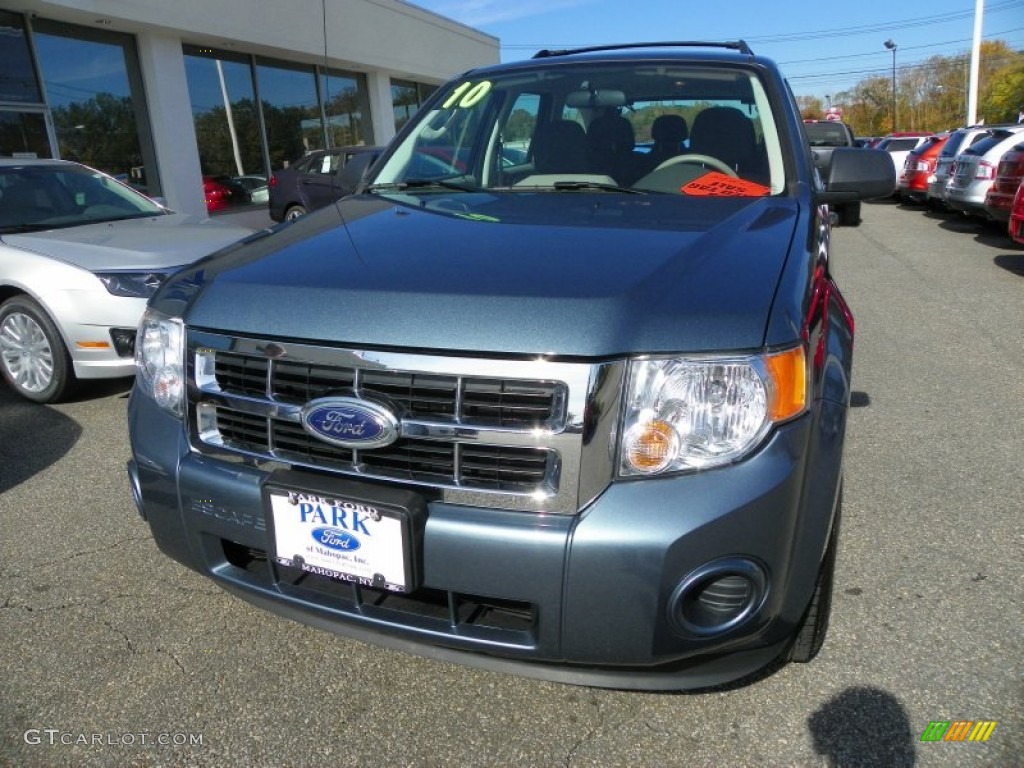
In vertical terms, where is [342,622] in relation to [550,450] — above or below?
below

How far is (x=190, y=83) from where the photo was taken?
1325 centimetres

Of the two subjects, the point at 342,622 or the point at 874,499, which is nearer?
the point at 342,622

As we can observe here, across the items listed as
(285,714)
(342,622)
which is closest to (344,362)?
(342,622)

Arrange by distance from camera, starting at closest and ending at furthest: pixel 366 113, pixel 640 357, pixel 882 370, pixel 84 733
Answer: pixel 640 357 < pixel 84 733 < pixel 882 370 < pixel 366 113

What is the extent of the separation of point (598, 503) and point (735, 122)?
1919mm

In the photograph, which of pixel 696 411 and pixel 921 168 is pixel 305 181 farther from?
pixel 696 411

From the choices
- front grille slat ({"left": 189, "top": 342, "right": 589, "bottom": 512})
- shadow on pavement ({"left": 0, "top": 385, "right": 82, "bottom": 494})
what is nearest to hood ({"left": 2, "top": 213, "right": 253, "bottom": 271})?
shadow on pavement ({"left": 0, "top": 385, "right": 82, "bottom": 494})

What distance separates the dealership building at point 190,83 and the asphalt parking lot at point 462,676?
706 cm

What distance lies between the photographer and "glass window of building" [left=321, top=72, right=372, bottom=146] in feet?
57.0

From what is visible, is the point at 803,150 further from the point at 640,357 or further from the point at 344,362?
Result: the point at 344,362

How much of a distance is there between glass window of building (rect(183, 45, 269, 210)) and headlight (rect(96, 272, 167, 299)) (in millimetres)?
9861

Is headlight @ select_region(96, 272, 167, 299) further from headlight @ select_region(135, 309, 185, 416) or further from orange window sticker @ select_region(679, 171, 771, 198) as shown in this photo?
orange window sticker @ select_region(679, 171, 771, 198)

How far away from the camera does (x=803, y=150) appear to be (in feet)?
9.26

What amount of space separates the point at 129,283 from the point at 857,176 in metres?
3.83
